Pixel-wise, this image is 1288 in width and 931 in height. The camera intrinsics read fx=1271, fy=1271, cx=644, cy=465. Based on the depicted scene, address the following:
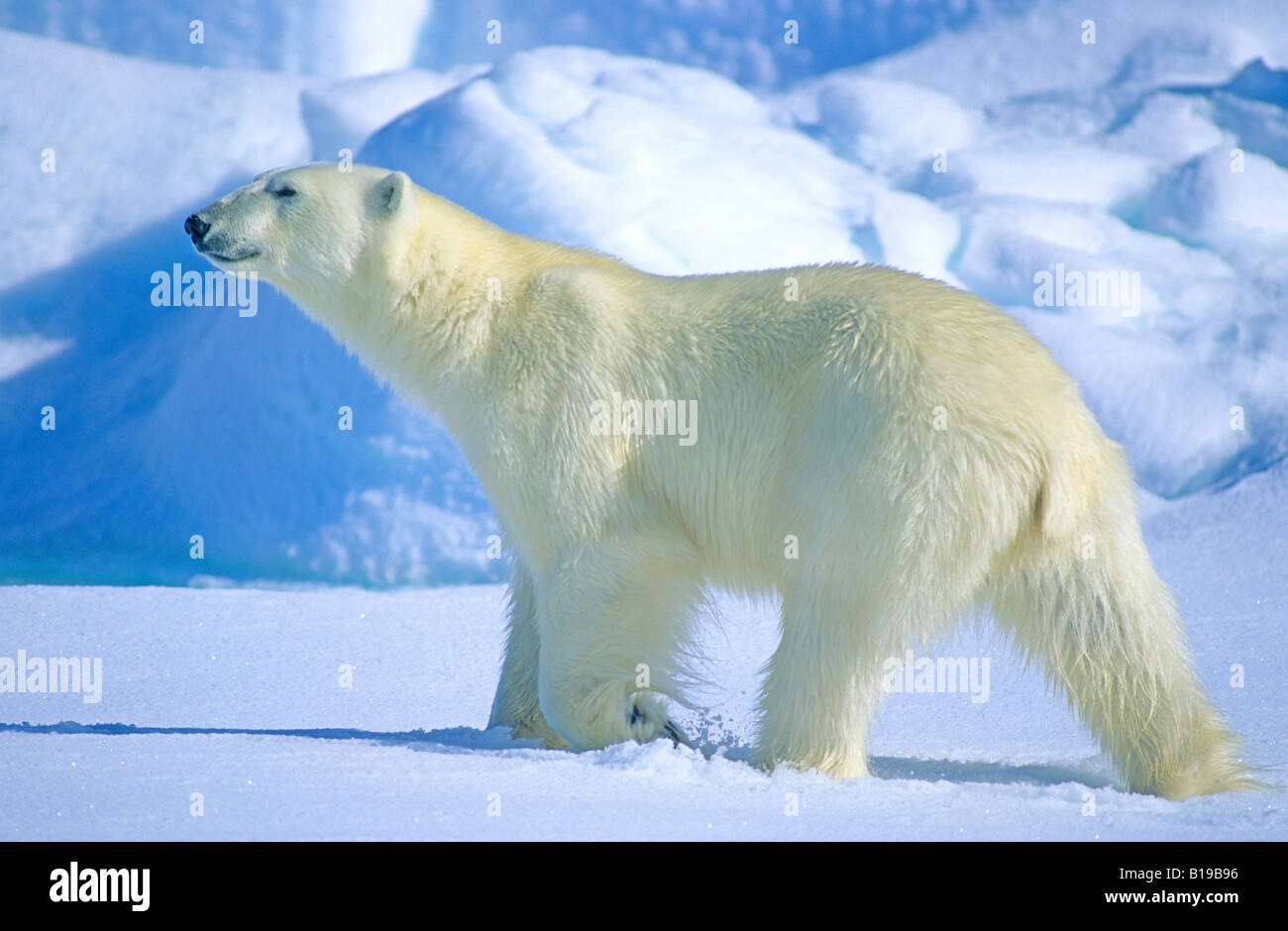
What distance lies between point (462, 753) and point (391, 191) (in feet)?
5.36

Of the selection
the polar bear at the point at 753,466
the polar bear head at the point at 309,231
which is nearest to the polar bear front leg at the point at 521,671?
the polar bear at the point at 753,466

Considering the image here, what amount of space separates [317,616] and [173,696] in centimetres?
190

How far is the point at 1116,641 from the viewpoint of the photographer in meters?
3.05

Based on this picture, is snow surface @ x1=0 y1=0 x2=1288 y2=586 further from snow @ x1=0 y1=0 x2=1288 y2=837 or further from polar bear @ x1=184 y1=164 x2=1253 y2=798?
polar bear @ x1=184 y1=164 x2=1253 y2=798

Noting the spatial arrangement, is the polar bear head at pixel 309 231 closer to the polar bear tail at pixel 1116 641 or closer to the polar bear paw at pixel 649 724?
the polar bear paw at pixel 649 724

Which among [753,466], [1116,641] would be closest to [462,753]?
[753,466]

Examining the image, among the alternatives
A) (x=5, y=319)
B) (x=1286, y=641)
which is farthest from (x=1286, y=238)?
(x=5, y=319)

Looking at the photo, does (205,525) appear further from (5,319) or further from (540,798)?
(540,798)

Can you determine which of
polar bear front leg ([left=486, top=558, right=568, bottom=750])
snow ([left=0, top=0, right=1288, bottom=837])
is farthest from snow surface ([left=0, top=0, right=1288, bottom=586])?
polar bear front leg ([left=486, top=558, right=568, bottom=750])

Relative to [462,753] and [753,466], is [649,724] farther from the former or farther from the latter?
[753,466]

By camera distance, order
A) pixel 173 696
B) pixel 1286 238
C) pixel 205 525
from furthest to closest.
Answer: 1. pixel 1286 238
2. pixel 205 525
3. pixel 173 696

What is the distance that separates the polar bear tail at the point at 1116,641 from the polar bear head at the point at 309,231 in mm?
2042

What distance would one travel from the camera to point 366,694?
552 centimetres

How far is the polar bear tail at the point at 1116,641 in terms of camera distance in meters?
3.04
